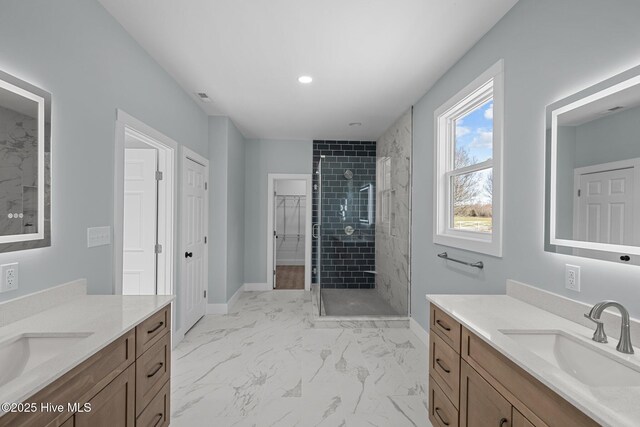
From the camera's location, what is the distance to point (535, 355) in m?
1.11

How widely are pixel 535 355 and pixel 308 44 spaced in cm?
237

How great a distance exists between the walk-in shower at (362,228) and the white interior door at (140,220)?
210 centimetres

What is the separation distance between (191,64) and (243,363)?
2696mm

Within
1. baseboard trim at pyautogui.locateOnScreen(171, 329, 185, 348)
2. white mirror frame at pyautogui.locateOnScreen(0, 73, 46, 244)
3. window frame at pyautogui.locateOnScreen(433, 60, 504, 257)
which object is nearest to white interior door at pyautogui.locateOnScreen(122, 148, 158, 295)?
baseboard trim at pyautogui.locateOnScreen(171, 329, 185, 348)

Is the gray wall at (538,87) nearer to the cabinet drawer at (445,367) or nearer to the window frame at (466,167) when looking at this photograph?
the window frame at (466,167)

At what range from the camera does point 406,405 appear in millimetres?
2201

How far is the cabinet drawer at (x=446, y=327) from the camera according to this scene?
1.58 meters

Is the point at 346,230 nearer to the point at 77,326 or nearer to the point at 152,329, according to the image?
the point at 152,329

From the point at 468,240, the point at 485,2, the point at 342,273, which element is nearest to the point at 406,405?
the point at 468,240

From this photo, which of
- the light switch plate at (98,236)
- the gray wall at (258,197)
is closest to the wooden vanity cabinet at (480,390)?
the light switch plate at (98,236)

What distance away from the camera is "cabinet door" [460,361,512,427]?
3.93 ft

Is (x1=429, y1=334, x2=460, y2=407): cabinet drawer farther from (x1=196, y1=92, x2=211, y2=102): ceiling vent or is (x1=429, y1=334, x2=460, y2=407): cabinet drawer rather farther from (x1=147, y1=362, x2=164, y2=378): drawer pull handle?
(x1=196, y1=92, x2=211, y2=102): ceiling vent

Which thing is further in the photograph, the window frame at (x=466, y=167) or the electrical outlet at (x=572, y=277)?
the window frame at (x=466, y=167)

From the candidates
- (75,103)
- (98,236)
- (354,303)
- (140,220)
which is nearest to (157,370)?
(98,236)
